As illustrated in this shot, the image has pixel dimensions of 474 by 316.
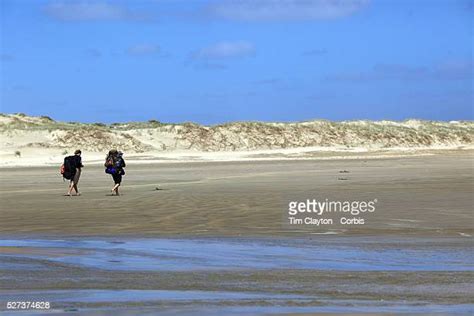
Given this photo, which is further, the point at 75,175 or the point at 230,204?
the point at 75,175

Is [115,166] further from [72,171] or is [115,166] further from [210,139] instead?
[210,139]

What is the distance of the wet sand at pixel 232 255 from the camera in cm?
863

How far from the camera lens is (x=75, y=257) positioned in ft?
39.6

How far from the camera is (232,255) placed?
482 inches

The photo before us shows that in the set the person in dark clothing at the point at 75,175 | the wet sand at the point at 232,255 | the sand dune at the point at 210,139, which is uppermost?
the sand dune at the point at 210,139

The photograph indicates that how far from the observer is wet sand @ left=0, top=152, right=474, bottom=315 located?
8.63 meters

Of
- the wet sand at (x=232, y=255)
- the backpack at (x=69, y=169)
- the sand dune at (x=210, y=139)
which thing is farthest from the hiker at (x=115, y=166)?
the sand dune at (x=210, y=139)

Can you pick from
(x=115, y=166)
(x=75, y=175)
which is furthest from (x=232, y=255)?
(x=75, y=175)

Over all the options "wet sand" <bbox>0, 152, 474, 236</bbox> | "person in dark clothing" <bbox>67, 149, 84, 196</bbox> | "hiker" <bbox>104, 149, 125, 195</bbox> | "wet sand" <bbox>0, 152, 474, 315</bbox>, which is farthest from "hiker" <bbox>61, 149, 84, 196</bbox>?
"wet sand" <bbox>0, 152, 474, 315</bbox>

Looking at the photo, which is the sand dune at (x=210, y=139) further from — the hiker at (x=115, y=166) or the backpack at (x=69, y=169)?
the hiker at (x=115, y=166)

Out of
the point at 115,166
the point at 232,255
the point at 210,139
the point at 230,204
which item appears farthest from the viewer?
the point at 210,139

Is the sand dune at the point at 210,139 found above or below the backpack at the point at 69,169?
above

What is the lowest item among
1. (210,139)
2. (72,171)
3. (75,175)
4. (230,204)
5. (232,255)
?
(232,255)

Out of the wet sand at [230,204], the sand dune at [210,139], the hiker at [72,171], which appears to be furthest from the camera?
the sand dune at [210,139]
